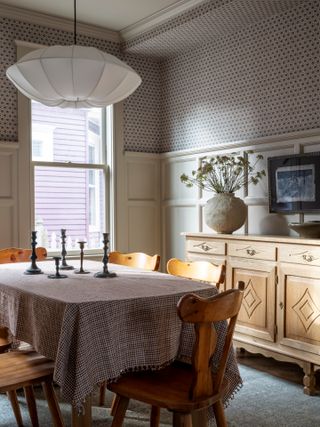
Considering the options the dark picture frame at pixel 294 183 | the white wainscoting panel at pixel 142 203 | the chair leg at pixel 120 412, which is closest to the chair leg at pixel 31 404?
the chair leg at pixel 120 412

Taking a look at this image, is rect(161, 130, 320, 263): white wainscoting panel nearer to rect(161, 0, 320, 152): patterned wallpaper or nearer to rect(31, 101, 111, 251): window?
rect(161, 0, 320, 152): patterned wallpaper

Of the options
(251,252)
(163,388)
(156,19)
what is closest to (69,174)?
(156,19)

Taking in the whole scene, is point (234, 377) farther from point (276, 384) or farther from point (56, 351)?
point (276, 384)

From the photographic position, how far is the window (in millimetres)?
4875

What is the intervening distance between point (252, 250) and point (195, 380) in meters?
2.01

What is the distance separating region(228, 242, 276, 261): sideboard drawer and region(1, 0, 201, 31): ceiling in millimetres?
2152

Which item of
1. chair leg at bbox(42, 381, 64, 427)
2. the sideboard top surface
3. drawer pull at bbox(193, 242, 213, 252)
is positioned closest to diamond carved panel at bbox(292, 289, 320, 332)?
the sideboard top surface

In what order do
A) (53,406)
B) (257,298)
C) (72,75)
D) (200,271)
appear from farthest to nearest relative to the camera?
(257,298)
(200,271)
(72,75)
(53,406)

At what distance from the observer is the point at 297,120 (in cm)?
408

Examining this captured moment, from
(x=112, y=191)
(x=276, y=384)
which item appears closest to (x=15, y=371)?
(x=276, y=384)

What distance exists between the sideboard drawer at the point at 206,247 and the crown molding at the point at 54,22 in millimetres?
2421

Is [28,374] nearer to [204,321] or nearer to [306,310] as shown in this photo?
[204,321]

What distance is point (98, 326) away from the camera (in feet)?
6.40

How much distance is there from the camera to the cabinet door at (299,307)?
326 centimetres
